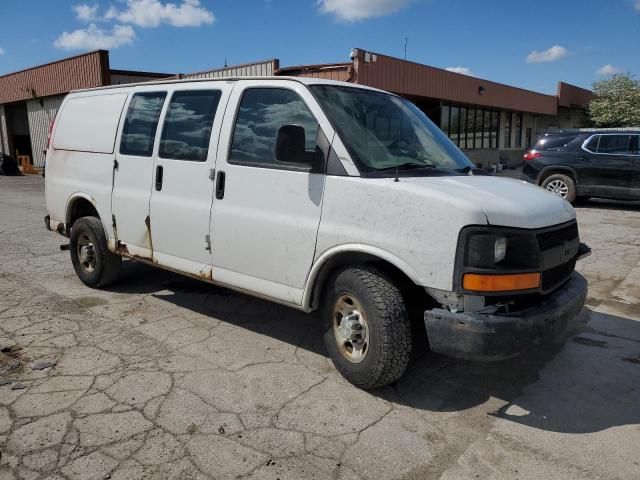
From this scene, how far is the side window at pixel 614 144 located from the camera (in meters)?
11.7

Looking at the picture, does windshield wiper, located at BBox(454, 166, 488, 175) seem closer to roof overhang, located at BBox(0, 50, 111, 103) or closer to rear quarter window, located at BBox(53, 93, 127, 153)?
rear quarter window, located at BBox(53, 93, 127, 153)

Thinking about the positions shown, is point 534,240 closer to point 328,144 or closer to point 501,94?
point 328,144

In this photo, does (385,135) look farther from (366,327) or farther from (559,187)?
(559,187)

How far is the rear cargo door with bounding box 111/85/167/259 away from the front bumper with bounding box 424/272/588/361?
116 inches

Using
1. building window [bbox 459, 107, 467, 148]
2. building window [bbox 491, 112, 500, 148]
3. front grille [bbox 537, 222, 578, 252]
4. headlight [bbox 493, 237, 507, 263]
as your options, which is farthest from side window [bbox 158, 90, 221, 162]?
building window [bbox 491, 112, 500, 148]

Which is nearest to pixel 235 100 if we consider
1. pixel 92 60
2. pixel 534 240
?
pixel 534 240

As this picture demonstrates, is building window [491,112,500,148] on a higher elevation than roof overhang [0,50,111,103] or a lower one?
lower

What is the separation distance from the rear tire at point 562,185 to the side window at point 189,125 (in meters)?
10.4

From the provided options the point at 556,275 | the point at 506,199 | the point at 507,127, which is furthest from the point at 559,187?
the point at 507,127

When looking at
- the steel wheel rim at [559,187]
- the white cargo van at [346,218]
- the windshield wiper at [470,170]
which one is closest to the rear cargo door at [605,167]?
the steel wheel rim at [559,187]

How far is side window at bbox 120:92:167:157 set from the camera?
15.5ft

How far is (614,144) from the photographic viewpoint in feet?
39.0

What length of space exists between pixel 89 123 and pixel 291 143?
3.14 meters

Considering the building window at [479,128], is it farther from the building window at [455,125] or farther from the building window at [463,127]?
the building window at [455,125]
